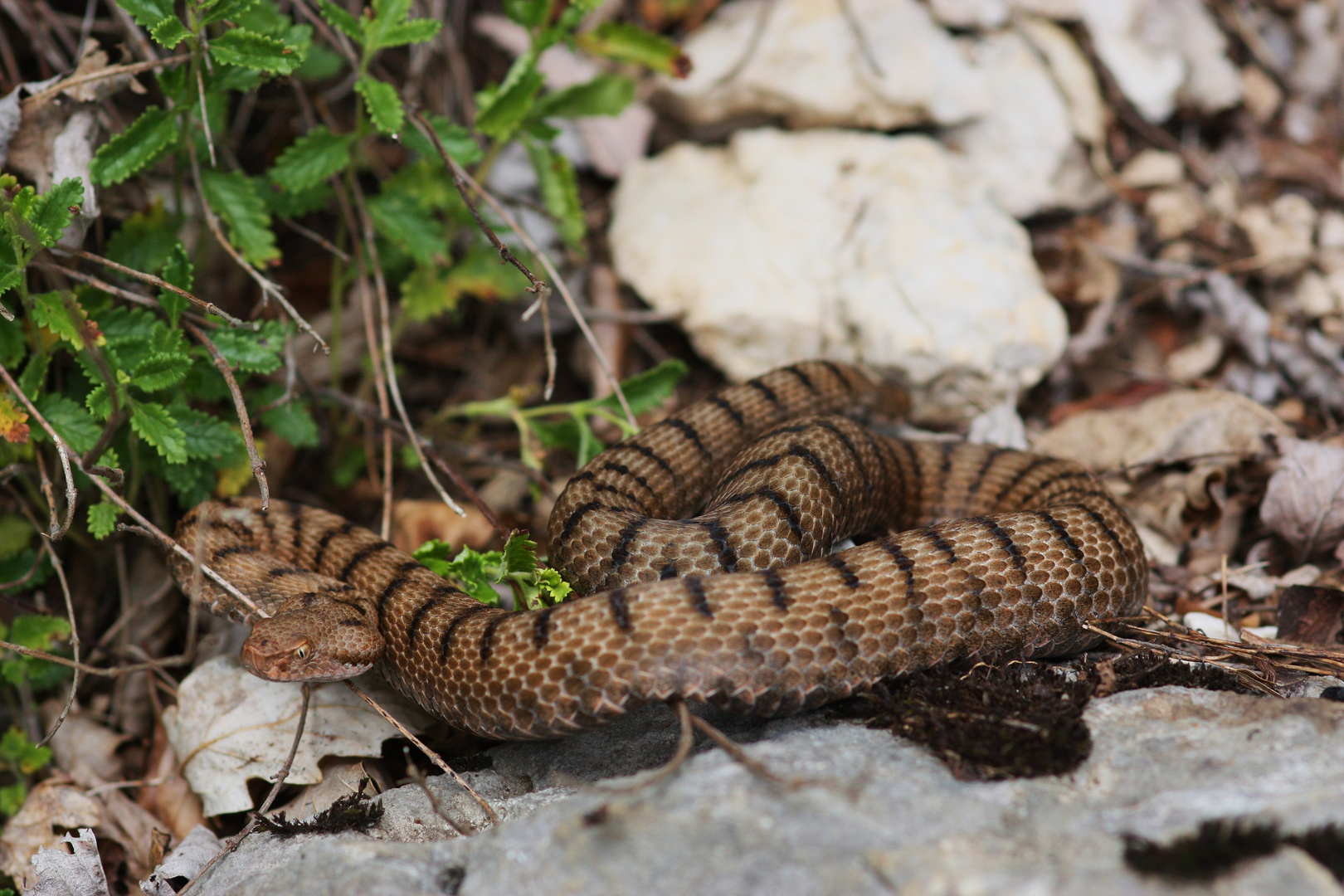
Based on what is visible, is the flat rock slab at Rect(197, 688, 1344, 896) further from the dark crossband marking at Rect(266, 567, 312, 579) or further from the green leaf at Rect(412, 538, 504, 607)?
the dark crossband marking at Rect(266, 567, 312, 579)

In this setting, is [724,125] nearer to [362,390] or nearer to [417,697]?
[362,390]

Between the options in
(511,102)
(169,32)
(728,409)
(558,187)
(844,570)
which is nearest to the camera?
(844,570)

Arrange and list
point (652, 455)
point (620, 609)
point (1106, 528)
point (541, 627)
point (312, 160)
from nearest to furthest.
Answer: point (620, 609), point (541, 627), point (1106, 528), point (312, 160), point (652, 455)

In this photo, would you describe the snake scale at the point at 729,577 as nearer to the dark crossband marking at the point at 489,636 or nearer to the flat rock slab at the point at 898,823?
the dark crossband marking at the point at 489,636

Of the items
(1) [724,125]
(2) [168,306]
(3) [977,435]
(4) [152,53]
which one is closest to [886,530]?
(3) [977,435]

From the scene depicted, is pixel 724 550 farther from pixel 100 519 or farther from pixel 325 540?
pixel 100 519

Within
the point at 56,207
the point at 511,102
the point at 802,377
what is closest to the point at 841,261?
the point at 802,377
